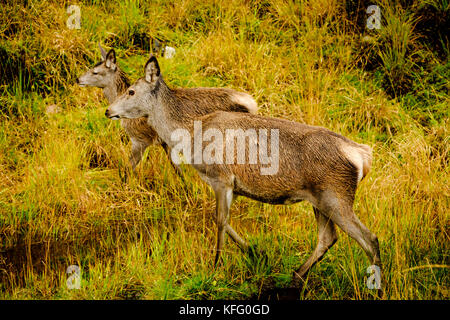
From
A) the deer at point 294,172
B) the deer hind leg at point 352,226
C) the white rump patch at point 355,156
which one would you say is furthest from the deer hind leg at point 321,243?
the white rump patch at point 355,156

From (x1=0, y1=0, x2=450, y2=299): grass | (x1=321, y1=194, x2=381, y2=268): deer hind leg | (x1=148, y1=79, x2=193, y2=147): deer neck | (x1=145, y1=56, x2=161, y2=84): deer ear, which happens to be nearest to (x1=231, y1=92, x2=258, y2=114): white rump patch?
(x1=0, y1=0, x2=450, y2=299): grass

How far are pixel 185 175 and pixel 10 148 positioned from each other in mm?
2411

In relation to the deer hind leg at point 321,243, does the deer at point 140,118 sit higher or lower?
higher

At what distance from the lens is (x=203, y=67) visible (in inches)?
314

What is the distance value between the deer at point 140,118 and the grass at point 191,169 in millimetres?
255

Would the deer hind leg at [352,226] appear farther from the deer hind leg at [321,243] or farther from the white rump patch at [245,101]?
the white rump patch at [245,101]

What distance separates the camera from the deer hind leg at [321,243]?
15.6ft

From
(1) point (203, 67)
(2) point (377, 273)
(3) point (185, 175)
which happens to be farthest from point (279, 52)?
(2) point (377, 273)

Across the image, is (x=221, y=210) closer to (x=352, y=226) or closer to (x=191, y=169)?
(x=352, y=226)

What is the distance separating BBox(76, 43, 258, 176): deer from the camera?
21.1 ft

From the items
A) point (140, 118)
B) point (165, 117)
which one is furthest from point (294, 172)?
point (140, 118)

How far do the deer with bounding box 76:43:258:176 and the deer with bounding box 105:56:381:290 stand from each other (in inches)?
42.5

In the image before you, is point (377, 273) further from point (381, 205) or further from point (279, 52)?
point (279, 52)

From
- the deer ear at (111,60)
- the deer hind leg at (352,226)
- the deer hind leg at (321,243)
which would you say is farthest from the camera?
the deer ear at (111,60)
